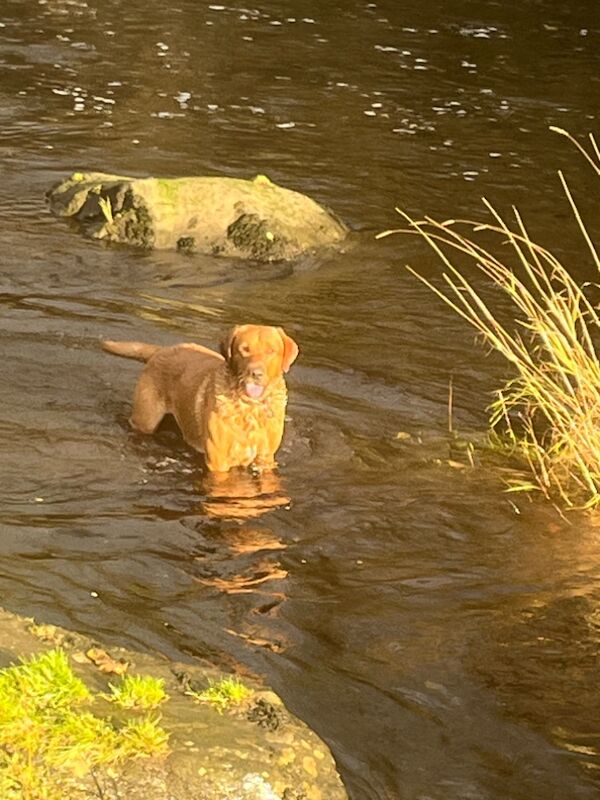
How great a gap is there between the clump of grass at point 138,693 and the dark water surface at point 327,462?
2.73ft

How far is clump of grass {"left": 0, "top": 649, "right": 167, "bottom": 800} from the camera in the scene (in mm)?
4488

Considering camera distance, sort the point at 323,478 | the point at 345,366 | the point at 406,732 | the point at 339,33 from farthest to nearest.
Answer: the point at 339,33 < the point at 345,366 < the point at 323,478 < the point at 406,732

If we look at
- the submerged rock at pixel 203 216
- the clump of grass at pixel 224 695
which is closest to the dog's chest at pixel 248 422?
the clump of grass at pixel 224 695

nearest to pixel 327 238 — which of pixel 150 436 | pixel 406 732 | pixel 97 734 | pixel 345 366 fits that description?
pixel 345 366

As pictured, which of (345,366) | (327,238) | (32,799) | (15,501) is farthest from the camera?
(327,238)

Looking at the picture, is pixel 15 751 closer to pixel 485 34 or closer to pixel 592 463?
pixel 592 463

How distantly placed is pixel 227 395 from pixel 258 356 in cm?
33

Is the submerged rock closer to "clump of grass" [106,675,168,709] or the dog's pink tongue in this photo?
the dog's pink tongue

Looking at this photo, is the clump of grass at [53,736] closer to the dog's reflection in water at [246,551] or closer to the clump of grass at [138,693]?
the clump of grass at [138,693]

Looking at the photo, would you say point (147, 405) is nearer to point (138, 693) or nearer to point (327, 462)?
point (327, 462)

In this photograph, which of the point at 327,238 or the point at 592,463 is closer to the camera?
the point at 592,463

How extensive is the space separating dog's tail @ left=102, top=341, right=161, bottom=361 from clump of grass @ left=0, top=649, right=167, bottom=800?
3.97 metres

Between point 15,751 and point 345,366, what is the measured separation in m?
5.62

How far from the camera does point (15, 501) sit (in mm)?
7523
